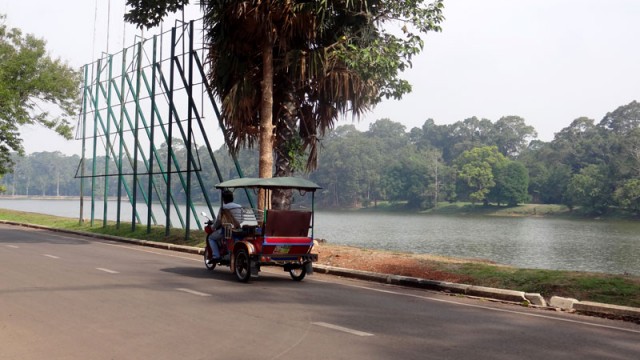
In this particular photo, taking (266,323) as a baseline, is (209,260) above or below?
above

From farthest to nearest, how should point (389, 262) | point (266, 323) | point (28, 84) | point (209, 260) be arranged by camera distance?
point (28, 84) → point (389, 262) → point (209, 260) → point (266, 323)

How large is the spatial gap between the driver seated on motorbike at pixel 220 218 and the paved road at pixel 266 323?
1019mm

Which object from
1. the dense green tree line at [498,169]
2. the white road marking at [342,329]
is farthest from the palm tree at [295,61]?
the dense green tree line at [498,169]

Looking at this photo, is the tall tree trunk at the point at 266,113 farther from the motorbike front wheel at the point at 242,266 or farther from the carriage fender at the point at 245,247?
the motorbike front wheel at the point at 242,266

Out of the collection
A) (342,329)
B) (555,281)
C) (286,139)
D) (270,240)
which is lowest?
(342,329)

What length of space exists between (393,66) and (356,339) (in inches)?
515

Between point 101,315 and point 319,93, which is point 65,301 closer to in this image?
point 101,315

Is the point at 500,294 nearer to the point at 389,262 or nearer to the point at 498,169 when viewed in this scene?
the point at 389,262

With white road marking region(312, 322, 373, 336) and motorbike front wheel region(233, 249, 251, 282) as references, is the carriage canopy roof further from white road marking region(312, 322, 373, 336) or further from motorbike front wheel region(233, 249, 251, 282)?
white road marking region(312, 322, 373, 336)

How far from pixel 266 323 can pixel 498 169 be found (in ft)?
311

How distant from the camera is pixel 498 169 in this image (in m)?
98.2

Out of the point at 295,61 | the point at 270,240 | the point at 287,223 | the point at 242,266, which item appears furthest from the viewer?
the point at 295,61

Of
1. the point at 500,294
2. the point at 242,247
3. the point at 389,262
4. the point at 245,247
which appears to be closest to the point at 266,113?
the point at 389,262

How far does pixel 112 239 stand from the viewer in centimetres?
2553
